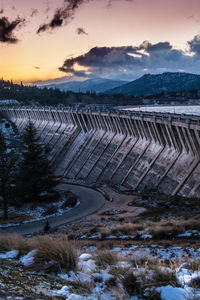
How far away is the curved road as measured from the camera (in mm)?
26652

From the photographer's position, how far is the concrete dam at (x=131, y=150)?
1168 inches

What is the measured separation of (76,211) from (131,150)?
12930 mm

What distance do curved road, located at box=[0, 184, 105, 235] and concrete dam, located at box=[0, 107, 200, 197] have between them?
12.0 ft

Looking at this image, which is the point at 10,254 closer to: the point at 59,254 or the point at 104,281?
the point at 59,254

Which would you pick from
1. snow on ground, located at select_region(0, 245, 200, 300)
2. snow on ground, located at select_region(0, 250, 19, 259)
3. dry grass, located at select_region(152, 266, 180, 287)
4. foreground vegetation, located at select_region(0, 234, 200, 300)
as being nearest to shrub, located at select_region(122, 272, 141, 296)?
foreground vegetation, located at select_region(0, 234, 200, 300)

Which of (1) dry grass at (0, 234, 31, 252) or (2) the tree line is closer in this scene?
(1) dry grass at (0, 234, 31, 252)

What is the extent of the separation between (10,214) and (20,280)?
30701mm

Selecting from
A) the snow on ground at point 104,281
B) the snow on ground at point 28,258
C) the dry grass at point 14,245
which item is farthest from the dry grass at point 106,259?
the dry grass at point 14,245

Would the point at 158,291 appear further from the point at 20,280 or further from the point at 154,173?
the point at 154,173

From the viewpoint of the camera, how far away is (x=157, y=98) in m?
168

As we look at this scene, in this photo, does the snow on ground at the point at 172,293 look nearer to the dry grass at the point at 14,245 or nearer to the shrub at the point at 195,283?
the shrub at the point at 195,283

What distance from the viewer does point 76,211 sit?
3200 centimetres

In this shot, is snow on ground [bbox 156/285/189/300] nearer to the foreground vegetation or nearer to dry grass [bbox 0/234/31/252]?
the foreground vegetation

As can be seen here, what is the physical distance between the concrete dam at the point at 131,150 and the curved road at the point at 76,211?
3.65 metres
